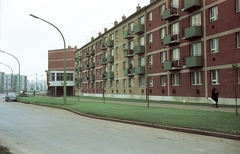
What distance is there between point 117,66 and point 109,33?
24.6 feet

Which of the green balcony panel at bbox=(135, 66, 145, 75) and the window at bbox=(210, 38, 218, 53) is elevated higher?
the window at bbox=(210, 38, 218, 53)

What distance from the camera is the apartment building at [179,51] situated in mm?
22938

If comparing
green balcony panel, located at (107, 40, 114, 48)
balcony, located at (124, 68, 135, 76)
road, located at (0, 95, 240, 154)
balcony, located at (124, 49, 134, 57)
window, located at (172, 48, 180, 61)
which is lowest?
road, located at (0, 95, 240, 154)

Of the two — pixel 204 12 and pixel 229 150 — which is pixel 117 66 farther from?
pixel 229 150

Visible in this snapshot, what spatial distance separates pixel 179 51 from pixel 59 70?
57.4m

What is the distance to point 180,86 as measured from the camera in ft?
95.2

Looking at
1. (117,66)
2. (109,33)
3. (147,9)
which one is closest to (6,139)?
(147,9)

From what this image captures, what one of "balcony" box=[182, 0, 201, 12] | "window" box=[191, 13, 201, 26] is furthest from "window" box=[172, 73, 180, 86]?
"balcony" box=[182, 0, 201, 12]

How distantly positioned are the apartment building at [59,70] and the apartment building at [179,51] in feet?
106

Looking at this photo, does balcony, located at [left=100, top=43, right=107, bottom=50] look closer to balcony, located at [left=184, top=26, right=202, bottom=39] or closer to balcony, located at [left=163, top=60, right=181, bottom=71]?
balcony, located at [left=163, top=60, right=181, bottom=71]

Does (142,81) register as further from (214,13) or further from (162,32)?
(214,13)

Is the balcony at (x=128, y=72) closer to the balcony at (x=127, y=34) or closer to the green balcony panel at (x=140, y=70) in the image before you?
the green balcony panel at (x=140, y=70)

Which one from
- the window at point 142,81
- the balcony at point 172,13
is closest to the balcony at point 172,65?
the balcony at point 172,13

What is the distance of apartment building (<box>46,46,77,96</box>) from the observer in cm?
7569
